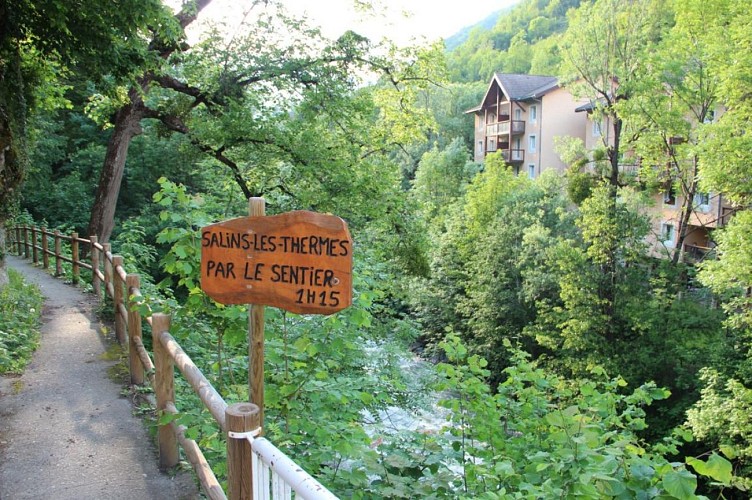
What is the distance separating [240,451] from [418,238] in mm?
10756

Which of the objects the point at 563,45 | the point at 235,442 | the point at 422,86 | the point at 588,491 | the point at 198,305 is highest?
the point at 563,45

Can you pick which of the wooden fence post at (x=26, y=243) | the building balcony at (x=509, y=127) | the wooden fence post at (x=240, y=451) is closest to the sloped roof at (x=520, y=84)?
the building balcony at (x=509, y=127)

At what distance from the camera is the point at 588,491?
8.51 feet

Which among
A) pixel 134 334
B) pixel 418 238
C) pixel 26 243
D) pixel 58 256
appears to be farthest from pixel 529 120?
pixel 134 334

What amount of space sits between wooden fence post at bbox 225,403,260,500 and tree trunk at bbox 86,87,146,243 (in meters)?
12.4

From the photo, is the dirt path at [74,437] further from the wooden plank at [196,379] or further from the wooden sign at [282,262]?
the wooden sign at [282,262]

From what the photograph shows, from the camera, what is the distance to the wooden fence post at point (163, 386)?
421cm

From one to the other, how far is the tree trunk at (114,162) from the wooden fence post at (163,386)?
1039 cm

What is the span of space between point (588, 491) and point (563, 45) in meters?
19.2

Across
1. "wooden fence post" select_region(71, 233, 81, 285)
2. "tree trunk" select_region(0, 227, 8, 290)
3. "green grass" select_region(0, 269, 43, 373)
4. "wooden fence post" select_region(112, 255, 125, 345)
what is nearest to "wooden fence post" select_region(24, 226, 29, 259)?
"wooden fence post" select_region(71, 233, 81, 285)

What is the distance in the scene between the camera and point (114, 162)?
13492 millimetres

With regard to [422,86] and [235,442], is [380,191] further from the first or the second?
[235,442]

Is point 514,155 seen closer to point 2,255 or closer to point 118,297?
point 2,255

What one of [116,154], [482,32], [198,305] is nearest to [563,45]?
[116,154]
